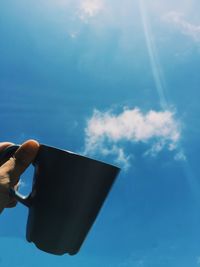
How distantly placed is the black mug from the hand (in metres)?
0.03

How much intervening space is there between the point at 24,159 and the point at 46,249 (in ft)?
1.34

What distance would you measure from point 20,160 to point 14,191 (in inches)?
5.4

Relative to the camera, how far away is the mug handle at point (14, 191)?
131 centimetres

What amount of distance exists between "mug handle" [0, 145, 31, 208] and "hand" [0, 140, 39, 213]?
3 cm

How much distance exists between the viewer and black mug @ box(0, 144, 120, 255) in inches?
48.9

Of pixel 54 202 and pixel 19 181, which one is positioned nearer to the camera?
pixel 54 202

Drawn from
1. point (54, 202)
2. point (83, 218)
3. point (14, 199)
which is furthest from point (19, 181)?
point (83, 218)

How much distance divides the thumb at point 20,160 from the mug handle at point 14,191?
4 cm

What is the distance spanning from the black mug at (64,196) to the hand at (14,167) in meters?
0.03

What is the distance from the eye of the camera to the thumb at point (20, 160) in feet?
4.30

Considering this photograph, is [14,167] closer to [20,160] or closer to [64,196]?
[20,160]

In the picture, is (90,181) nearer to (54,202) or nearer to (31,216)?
(54,202)

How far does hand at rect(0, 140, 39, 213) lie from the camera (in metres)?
1.30

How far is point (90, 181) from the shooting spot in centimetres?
126
